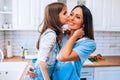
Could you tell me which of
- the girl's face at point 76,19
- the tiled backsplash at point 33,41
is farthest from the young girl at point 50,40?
the tiled backsplash at point 33,41

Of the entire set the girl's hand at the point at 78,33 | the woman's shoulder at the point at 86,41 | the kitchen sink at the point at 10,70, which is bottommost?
the kitchen sink at the point at 10,70

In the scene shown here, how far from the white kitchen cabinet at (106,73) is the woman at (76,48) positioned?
49.6 inches

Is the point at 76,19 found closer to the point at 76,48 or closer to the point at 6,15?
the point at 76,48

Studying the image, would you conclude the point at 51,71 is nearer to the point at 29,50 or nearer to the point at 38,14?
the point at 38,14

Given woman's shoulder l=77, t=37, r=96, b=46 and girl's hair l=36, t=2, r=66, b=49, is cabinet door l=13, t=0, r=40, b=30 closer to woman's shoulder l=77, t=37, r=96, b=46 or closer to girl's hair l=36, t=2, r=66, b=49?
girl's hair l=36, t=2, r=66, b=49

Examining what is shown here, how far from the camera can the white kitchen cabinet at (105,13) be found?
8.50 feet

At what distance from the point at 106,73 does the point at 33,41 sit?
4.18 ft

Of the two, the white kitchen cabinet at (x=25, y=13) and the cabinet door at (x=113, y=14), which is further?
the cabinet door at (x=113, y=14)

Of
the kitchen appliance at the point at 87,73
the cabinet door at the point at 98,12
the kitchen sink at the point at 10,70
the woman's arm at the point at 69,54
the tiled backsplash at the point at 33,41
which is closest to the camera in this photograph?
the woman's arm at the point at 69,54

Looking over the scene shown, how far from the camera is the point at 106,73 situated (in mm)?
2531

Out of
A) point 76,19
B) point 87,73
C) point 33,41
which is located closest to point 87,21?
point 76,19

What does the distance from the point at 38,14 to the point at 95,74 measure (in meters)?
1.18

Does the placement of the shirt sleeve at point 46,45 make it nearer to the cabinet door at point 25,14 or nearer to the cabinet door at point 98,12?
the cabinet door at point 25,14

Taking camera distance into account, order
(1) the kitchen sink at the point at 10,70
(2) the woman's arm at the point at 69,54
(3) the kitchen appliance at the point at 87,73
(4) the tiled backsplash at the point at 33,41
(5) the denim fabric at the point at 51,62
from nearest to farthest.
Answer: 1. (2) the woman's arm at the point at 69,54
2. (5) the denim fabric at the point at 51,62
3. (1) the kitchen sink at the point at 10,70
4. (3) the kitchen appliance at the point at 87,73
5. (4) the tiled backsplash at the point at 33,41
